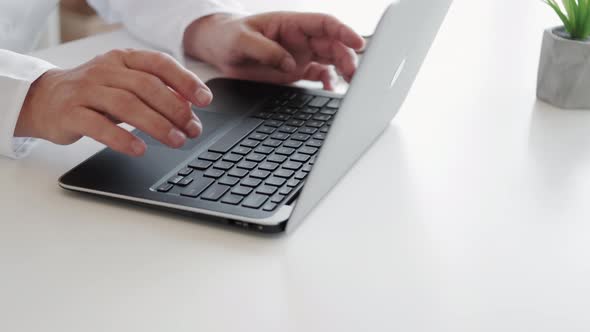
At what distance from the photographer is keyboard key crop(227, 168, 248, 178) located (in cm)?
71

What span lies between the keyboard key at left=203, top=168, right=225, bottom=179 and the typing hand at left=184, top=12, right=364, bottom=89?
316mm

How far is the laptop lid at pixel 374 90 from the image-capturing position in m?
0.60

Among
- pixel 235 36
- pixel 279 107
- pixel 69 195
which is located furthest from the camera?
pixel 235 36

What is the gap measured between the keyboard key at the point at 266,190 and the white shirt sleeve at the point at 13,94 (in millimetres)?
272

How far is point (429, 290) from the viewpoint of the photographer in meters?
0.58

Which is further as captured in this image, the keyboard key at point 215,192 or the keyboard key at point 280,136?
the keyboard key at point 280,136

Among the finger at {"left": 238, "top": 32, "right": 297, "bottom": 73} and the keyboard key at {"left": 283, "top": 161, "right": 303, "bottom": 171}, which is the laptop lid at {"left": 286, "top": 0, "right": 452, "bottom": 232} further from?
the finger at {"left": 238, "top": 32, "right": 297, "bottom": 73}

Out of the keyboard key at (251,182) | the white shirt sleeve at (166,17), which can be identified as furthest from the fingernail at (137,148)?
the white shirt sleeve at (166,17)

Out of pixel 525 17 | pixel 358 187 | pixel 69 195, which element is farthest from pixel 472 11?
pixel 69 195

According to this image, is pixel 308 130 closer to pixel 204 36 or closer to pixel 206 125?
pixel 206 125

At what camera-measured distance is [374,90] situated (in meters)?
0.68

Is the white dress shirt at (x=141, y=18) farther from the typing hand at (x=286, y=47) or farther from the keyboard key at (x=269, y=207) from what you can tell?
the keyboard key at (x=269, y=207)

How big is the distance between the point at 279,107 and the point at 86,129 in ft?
0.82

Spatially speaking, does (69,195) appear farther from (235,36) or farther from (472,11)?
(472,11)
